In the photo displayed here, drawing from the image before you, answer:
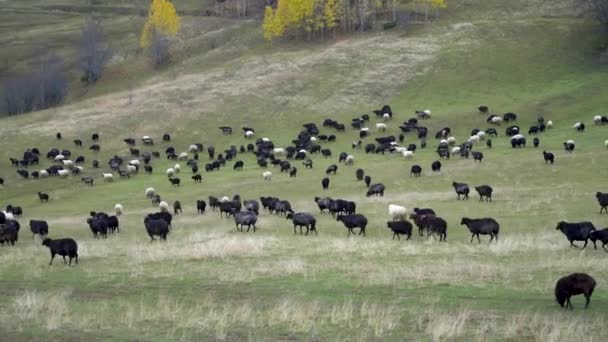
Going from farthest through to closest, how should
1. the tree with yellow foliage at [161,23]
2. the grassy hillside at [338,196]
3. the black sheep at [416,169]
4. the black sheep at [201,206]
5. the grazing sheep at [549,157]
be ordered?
the tree with yellow foliage at [161,23] < the black sheep at [416,169] < the grazing sheep at [549,157] < the black sheep at [201,206] < the grassy hillside at [338,196]

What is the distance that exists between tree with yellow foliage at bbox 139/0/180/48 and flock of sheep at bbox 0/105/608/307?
1688 inches

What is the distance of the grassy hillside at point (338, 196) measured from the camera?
1634 centimetres

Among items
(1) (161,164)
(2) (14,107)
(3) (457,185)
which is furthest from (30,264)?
(2) (14,107)

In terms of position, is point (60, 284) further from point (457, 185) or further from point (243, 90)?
point (243, 90)

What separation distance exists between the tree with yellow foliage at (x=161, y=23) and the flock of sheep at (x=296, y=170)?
42.9 meters

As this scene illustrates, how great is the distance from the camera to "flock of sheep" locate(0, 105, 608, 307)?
29.6m

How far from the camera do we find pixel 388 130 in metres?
67.5

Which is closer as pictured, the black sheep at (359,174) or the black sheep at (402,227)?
the black sheep at (402,227)

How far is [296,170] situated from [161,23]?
64755 millimetres

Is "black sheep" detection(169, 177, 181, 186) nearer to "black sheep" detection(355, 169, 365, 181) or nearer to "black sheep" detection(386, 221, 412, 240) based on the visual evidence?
"black sheep" detection(355, 169, 365, 181)

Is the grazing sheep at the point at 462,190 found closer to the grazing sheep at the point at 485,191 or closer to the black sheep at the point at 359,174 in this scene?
the grazing sheep at the point at 485,191

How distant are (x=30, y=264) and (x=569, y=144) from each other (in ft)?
125

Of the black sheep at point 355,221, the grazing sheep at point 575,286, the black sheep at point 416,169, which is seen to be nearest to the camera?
the grazing sheep at point 575,286

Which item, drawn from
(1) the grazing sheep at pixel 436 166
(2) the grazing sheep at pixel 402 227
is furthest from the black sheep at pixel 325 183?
(2) the grazing sheep at pixel 402 227
